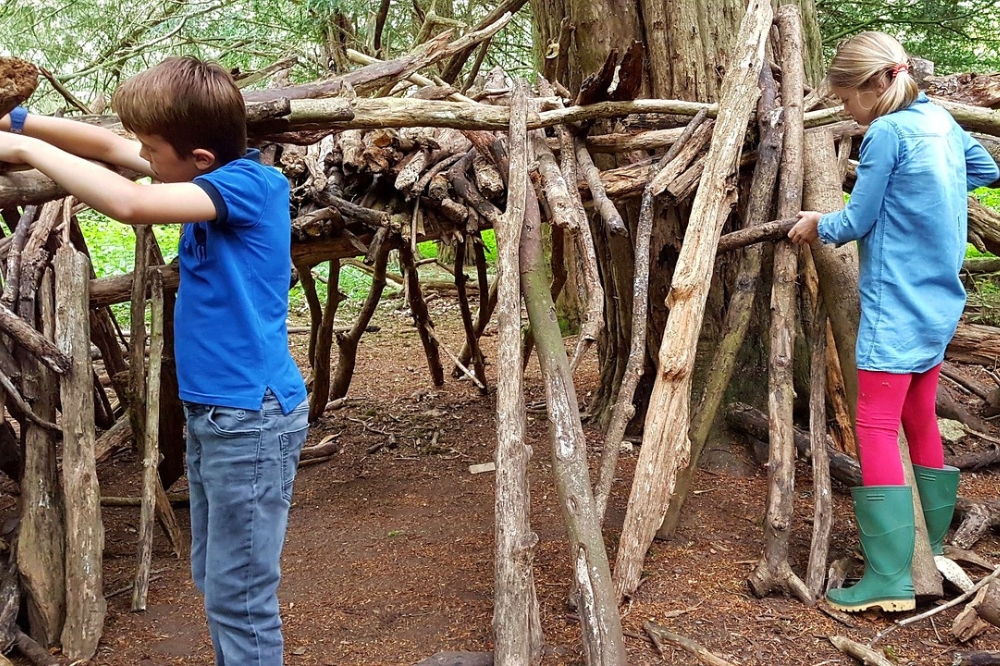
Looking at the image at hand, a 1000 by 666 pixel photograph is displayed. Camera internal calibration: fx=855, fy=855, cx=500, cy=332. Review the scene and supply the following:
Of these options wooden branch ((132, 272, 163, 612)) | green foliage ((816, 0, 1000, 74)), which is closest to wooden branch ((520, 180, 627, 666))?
wooden branch ((132, 272, 163, 612))

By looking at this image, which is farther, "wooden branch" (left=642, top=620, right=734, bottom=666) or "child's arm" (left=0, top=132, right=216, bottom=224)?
"wooden branch" (left=642, top=620, right=734, bottom=666)

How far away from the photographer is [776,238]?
3312mm

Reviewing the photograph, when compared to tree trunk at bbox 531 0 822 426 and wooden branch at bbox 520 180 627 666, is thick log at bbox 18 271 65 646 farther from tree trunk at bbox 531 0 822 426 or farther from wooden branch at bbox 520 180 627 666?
tree trunk at bbox 531 0 822 426

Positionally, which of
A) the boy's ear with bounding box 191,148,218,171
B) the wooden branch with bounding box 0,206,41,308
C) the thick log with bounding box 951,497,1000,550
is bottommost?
the thick log with bounding box 951,497,1000,550

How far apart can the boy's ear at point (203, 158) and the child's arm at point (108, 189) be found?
157 millimetres

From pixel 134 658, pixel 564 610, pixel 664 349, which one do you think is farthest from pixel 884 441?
pixel 134 658

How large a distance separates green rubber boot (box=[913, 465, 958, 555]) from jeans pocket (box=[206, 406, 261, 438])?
237 cm

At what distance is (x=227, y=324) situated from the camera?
1925mm

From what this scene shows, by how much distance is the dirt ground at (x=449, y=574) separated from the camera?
9.00ft

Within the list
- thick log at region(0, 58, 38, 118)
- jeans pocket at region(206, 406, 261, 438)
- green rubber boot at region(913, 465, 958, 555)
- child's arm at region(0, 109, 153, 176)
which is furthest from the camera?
green rubber boot at region(913, 465, 958, 555)

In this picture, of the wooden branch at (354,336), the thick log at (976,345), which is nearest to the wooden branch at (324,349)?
the wooden branch at (354,336)

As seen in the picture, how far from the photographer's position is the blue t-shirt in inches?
74.5

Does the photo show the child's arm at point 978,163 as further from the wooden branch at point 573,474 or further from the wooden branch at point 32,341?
the wooden branch at point 32,341

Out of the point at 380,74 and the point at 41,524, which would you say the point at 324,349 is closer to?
the point at 380,74
